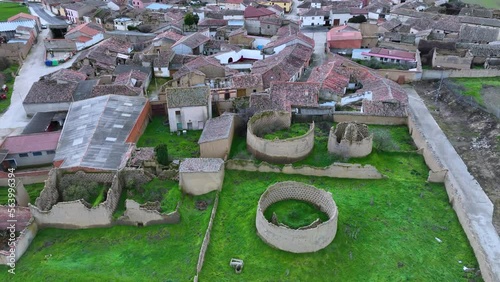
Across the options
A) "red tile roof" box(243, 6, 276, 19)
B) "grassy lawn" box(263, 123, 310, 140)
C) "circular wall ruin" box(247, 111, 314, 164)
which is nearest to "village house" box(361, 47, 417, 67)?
"grassy lawn" box(263, 123, 310, 140)

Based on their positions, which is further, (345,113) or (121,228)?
(345,113)

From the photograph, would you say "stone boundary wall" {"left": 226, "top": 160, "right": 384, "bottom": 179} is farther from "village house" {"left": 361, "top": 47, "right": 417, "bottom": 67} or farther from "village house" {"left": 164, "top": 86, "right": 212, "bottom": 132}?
"village house" {"left": 361, "top": 47, "right": 417, "bottom": 67}

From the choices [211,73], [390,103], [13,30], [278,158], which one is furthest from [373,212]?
[13,30]

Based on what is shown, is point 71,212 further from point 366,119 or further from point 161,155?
point 366,119

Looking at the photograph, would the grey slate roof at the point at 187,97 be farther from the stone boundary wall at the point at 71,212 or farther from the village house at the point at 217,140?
the stone boundary wall at the point at 71,212

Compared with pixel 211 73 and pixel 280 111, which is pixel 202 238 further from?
pixel 211 73
